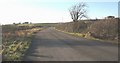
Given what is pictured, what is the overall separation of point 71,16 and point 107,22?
57.4 metres

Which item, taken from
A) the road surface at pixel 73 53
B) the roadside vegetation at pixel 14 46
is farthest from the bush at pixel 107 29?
the roadside vegetation at pixel 14 46

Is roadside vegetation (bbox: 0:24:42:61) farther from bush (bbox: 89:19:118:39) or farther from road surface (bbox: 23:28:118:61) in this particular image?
bush (bbox: 89:19:118:39)

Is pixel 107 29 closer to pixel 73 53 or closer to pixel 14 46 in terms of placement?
pixel 14 46

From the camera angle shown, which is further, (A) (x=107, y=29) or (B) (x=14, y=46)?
(A) (x=107, y=29)

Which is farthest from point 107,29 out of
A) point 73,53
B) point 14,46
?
point 73,53

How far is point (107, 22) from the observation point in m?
32.9

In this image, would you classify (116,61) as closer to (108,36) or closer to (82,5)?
(108,36)

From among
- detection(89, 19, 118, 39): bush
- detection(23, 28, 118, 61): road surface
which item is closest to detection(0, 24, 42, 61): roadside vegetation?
detection(23, 28, 118, 61): road surface

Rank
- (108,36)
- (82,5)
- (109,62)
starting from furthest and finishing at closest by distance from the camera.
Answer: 1. (82,5)
2. (108,36)
3. (109,62)

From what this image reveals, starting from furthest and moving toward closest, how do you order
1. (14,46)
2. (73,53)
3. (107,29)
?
(107,29), (14,46), (73,53)

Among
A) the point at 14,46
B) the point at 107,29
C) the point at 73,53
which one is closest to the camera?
the point at 73,53

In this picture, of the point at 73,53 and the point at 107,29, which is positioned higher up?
the point at 107,29

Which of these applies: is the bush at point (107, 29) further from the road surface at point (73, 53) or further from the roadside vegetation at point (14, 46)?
the roadside vegetation at point (14, 46)

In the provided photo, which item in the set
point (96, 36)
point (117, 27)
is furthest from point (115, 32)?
point (96, 36)
